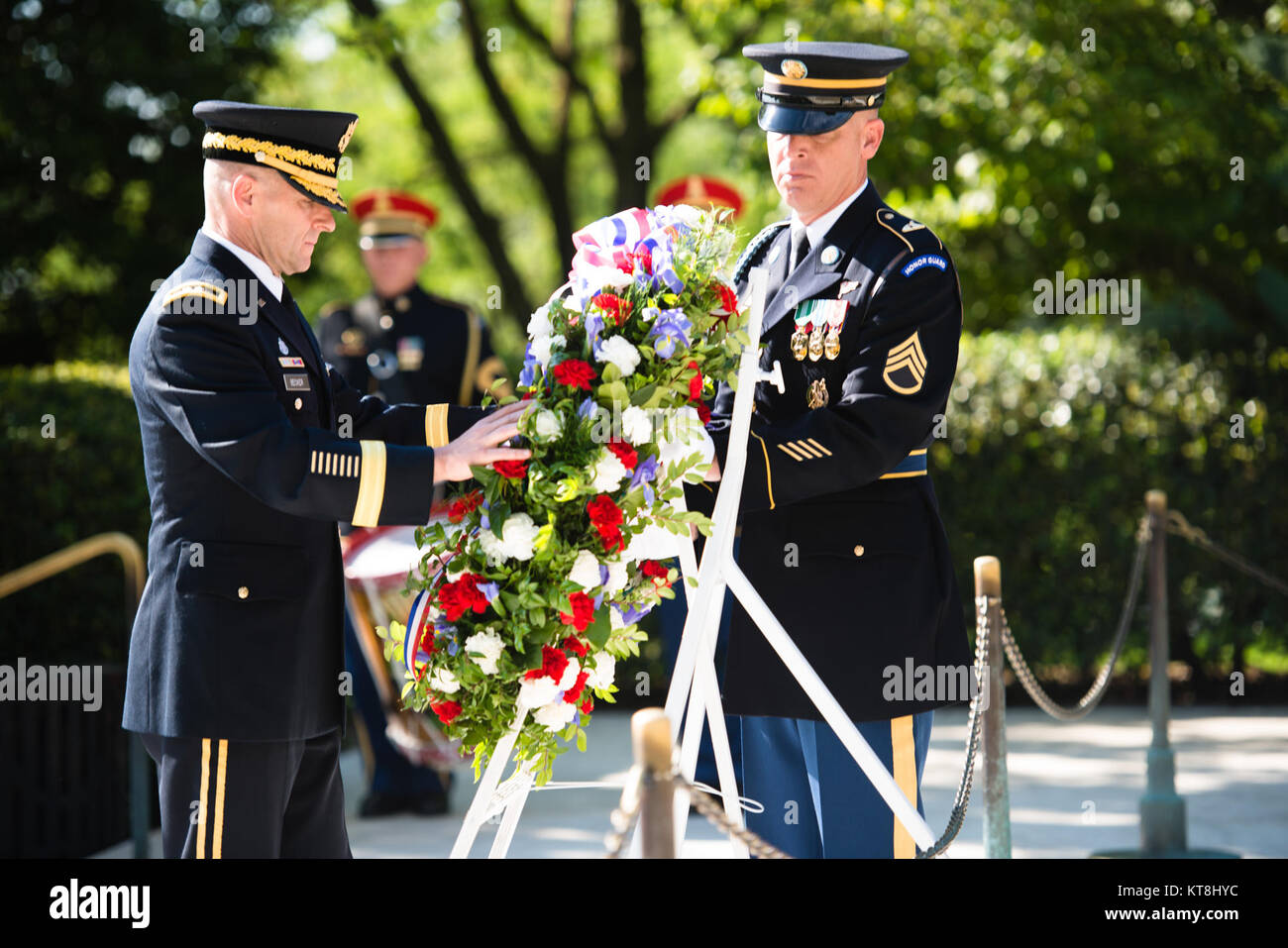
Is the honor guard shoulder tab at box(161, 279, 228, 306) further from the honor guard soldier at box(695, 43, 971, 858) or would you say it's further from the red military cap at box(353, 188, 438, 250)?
the red military cap at box(353, 188, 438, 250)

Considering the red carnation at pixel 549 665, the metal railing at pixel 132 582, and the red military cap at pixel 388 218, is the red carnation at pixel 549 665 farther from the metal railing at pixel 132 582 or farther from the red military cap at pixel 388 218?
Answer: the red military cap at pixel 388 218

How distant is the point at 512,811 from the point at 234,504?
94 cm

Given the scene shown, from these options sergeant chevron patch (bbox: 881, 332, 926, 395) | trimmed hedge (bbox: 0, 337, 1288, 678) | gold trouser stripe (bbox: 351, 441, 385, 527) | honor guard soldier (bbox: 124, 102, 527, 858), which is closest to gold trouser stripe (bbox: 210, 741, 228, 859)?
honor guard soldier (bbox: 124, 102, 527, 858)

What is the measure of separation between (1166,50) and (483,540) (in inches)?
261

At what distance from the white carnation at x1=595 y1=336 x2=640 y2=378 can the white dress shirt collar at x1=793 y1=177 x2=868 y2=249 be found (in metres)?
0.85

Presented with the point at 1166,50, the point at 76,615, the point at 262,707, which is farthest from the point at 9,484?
the point at 1166,50

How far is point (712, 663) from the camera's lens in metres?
3.45

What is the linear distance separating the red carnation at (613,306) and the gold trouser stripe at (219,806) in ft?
3.98

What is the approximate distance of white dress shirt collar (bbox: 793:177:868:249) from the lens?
3865mm

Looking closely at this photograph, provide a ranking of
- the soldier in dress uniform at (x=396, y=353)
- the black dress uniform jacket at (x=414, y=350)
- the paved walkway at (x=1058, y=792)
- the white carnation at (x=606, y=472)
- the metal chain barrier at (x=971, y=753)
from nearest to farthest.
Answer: the white carnation at (x=606, y=472), the metal chain barrier at (x=971, y=753), the paved walkway at (x=1058, y=792), the soldier in dress uniform at (x=396, y=353), the black dress uniform jacket at (x=414, y=350)

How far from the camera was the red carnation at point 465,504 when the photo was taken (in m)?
3.36

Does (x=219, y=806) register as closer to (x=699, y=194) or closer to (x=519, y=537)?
(x=519, y=537)

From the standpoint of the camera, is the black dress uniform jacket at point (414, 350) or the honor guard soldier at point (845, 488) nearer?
the honor guard soldier at point (845, 488)

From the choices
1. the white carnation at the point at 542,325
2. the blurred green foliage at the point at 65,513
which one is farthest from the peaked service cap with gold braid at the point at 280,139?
the blurred green foliage at the point at 65,513
